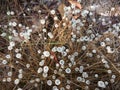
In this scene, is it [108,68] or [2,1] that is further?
[2,1]

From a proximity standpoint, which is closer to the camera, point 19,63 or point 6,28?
point 19,63

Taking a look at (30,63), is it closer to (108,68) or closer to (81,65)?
(81,65)

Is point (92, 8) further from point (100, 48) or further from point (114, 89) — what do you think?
point (114, 89)

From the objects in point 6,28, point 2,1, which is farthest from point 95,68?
point 2,1

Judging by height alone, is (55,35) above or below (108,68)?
above

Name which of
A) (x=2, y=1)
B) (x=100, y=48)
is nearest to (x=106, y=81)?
(x=100, y=48)

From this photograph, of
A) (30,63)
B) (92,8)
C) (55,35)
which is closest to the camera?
(30,63)

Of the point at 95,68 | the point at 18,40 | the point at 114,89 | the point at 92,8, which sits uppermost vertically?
the point at 92,8

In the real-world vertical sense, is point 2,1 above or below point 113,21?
above

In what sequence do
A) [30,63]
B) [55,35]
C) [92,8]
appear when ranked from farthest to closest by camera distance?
[92,8], [55,35], [30,63]
